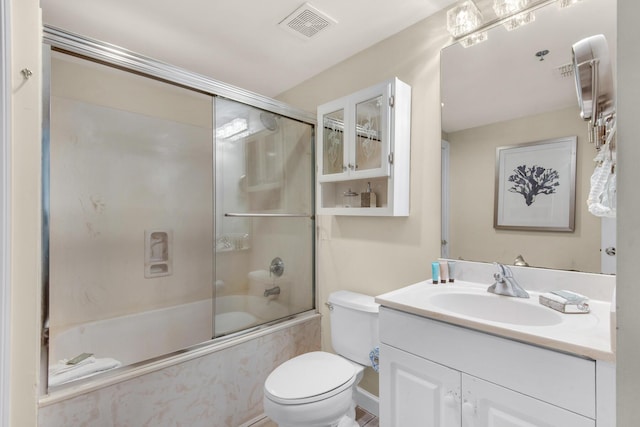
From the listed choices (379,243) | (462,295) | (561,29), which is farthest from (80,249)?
(561,29)

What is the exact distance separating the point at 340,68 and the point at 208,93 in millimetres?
921

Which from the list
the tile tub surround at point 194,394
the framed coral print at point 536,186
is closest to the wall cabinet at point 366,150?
the framed coral print at point 536,186

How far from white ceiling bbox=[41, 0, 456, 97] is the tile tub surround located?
6.06 ft

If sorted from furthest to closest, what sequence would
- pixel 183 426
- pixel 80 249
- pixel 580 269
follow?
pixel 80 249
pixel 183 426
pixel 580 269

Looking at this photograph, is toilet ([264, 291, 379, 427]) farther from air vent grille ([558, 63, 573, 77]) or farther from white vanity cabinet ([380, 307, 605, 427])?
air vent grille ([558, 63, 573, 77])

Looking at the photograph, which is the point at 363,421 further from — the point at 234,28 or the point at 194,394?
the point at 234,28

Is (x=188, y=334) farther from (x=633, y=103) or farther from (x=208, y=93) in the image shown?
(x=633, y=103)

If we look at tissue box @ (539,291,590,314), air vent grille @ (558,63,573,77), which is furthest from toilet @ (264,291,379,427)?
air vent grille @ (558,63,573,77)

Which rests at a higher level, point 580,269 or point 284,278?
point 580,269

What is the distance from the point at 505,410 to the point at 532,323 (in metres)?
0.38

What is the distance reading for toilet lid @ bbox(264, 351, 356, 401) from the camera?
129 cm

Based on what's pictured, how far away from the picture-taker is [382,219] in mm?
1786

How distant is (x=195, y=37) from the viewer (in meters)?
1.80

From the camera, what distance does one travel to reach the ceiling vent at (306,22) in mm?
1564
